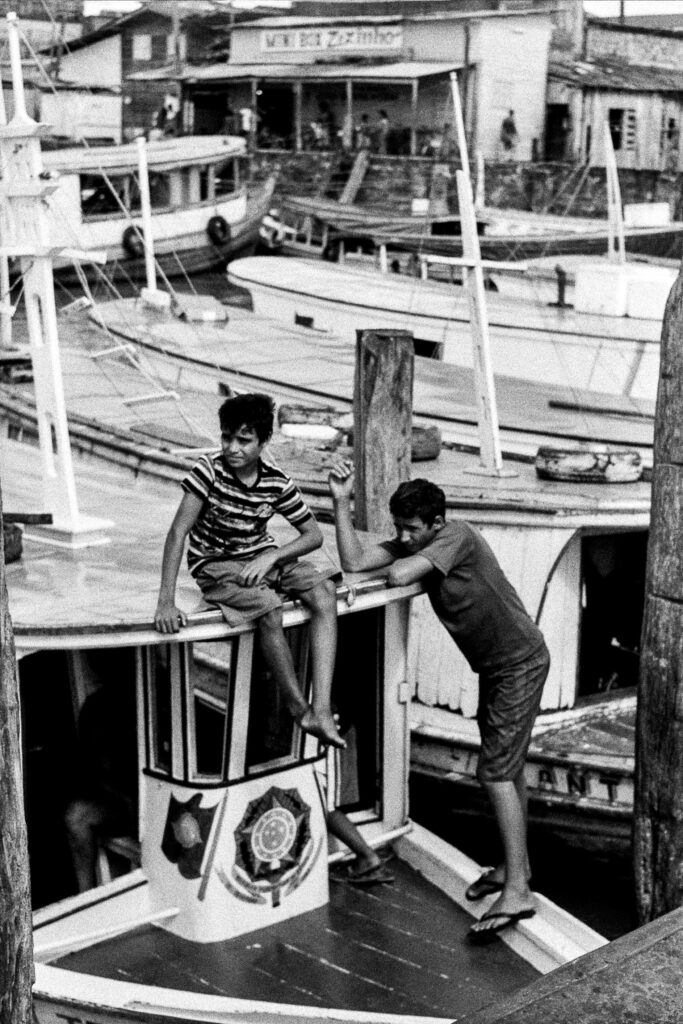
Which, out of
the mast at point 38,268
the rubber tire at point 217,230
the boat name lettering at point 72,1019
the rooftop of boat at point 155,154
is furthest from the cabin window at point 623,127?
the boat name lettering at point 72,1019

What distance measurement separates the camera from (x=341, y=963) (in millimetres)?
6887

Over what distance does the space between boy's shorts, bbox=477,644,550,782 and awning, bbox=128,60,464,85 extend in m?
32.8

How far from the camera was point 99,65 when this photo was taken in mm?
44250

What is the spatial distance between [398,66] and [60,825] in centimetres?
3367

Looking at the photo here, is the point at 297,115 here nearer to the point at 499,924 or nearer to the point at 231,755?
the point at 231,755

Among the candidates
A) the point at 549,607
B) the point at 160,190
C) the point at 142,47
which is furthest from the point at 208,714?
the point at 142,47

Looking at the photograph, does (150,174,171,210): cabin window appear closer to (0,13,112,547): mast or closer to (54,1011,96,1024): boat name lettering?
(0,13,112,547): mast

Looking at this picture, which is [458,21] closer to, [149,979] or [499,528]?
[499,528]

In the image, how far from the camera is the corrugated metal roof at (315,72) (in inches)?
1516

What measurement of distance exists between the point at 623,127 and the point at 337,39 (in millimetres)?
7946

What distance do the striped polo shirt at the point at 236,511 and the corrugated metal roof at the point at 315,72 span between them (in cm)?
3290

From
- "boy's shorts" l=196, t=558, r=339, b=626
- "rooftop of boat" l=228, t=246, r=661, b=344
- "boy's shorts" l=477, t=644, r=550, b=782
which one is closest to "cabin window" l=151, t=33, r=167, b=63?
"rooftop of boat" l=228, t=246, r=661, b=344

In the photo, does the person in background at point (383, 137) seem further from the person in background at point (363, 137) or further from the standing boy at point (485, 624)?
the standing boy at point (485, 624)

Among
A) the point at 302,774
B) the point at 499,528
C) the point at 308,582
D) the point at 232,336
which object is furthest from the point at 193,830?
the point at 232,336
